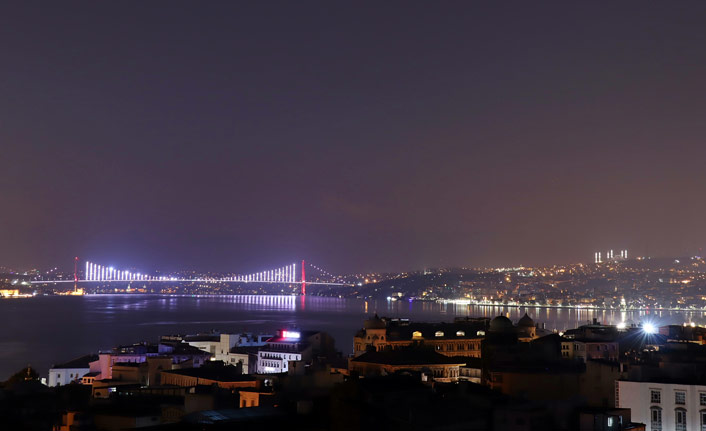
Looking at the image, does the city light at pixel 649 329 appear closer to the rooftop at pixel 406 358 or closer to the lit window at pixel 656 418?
the rooftop at pixel 406 358

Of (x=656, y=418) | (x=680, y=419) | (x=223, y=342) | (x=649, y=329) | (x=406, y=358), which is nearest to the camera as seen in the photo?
(x=680, y=419)

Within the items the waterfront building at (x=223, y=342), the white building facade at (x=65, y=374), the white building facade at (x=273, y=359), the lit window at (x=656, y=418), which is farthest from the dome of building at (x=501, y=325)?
the lit window at (x=656, y=418)

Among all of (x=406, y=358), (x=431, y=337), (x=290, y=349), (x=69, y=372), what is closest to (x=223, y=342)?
(x=290, y=349)

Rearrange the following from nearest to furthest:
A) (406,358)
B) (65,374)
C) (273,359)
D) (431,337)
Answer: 1. (406,358)
2. (65,374)
3. (273,359)
4. (431,337)

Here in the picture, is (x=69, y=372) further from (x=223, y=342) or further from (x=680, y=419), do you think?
(x=680, y=419)

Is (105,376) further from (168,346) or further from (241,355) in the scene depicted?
(241,355)

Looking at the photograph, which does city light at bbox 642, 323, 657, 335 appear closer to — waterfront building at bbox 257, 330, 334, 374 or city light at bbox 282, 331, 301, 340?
waterfront building at bbox 257, 330, 334, 374

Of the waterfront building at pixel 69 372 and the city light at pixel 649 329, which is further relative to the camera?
the city light at pixel 649 329

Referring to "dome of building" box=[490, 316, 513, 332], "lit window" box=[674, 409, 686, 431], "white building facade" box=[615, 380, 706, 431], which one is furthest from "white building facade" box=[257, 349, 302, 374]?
"lit window" box=[674, 409, 686, 431]
